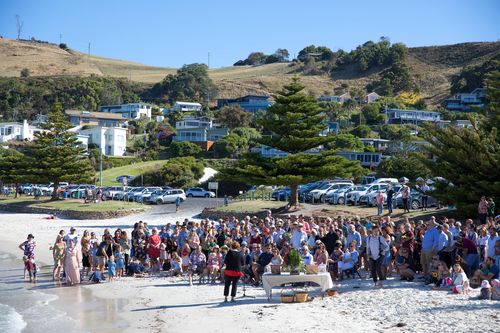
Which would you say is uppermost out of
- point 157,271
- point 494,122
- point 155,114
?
point 155,114

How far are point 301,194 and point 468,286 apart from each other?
1130 inches

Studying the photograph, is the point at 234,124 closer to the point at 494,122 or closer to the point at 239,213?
the point at 239,213

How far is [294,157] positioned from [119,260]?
60.6 feet

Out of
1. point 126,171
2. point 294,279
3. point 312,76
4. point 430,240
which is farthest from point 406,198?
point 312,76

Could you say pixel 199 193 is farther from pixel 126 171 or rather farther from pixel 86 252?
pixel 86 252

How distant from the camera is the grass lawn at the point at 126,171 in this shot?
71.0 metres

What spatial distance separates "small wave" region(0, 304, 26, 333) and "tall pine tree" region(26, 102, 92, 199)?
4088 centimetres

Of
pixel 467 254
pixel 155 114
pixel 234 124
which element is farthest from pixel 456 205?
pixel 155 114

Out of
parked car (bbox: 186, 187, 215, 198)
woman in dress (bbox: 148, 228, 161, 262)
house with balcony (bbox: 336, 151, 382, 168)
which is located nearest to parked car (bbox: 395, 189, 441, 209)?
woman in dress (bbox: 148, 228, 161, 262)

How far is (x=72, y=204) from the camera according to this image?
52469 millimetres

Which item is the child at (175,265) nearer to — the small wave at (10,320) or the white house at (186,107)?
the small wave at (10,320)

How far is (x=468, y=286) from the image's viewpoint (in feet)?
49.8

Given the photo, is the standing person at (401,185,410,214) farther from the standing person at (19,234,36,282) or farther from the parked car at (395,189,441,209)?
the standing person at (19,234,36,282)

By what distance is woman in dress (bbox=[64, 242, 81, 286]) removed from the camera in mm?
20594
